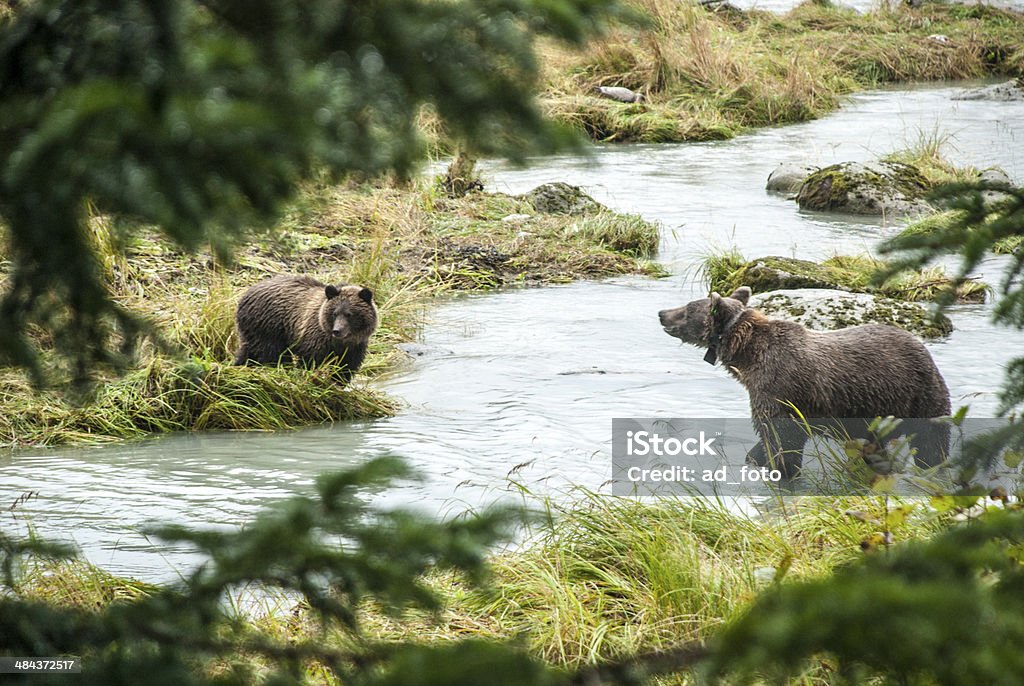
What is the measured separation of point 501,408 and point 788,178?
846 centimetres

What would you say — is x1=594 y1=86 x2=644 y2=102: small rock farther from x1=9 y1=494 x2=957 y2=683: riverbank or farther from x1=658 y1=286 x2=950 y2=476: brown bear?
x1=9 y1=494 x2=957 y2=683: riverbank

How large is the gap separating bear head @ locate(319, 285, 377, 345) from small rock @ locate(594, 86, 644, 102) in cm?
1337

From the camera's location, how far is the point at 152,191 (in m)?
1.28

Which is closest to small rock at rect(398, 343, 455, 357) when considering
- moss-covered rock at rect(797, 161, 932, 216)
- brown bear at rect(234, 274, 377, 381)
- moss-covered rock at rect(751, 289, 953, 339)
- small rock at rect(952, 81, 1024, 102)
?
brown bear at rect(234, 274, 377, 381)

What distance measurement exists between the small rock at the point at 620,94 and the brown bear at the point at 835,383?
14.1 meters

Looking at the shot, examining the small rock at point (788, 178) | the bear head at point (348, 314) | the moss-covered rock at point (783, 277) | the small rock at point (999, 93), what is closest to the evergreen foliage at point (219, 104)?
the bear head at point (348, 314)

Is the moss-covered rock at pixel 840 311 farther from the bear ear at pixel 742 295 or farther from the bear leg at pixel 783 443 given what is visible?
the bear leg at pixel 783 443

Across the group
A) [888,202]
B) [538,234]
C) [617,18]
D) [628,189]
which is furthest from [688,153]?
[617,18]

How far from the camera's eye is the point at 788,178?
14398 millimetres

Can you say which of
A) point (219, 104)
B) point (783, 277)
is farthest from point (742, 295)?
point (219, 104)

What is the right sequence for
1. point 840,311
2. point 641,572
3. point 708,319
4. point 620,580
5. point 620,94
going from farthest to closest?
1. point 620,94
2. point 840,311
3. point 708,319
4. point 641,572
5. point 620,580

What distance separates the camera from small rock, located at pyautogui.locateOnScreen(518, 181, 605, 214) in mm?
12789

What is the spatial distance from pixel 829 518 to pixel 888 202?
30.8 ft

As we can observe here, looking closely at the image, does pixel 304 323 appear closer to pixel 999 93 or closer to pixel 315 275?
pixel 315 275
